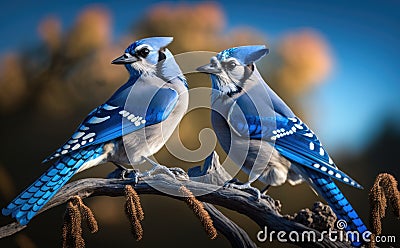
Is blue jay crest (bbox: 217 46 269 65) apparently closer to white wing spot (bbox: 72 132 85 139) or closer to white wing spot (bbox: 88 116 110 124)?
white wing spot (bbox: 88 116 110 124)

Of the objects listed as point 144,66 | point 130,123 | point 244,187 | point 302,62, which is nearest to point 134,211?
point 130,123

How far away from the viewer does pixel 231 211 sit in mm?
2656

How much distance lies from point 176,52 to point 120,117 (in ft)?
1.49

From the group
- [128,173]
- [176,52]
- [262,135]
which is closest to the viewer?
[262,135]

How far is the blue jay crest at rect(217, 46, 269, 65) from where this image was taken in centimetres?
254

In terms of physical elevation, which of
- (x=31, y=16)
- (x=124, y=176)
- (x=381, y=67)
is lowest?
(x=124, y=176)

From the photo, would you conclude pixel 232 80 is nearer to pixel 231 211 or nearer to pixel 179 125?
pixel 179 125

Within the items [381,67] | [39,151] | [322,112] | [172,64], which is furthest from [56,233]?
[381,67]

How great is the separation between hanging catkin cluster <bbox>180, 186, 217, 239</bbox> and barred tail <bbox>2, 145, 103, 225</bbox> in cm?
46

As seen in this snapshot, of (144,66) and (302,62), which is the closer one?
(144,66)

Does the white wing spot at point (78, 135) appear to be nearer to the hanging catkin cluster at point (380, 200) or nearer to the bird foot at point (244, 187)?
the bird foot at point (244, 187)

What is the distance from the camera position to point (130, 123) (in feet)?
8.28

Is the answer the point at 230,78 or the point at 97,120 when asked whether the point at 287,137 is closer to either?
the point at 230,78

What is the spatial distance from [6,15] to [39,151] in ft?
2.37
